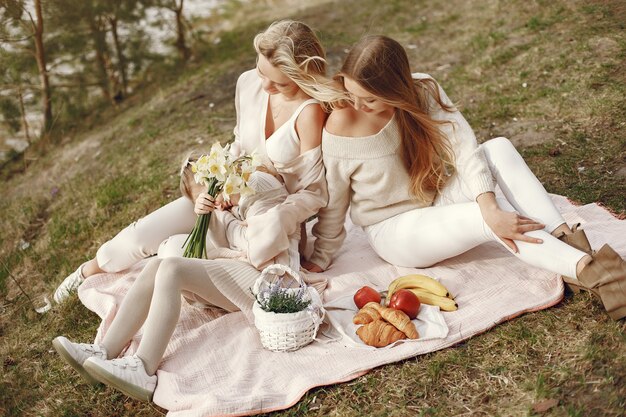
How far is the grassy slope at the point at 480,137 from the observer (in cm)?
360

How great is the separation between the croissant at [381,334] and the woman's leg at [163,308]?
99 centimetres

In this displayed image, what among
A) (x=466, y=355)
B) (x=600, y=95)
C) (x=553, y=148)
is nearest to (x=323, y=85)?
(x=466, y=355)

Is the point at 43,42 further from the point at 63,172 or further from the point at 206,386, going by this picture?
→ the point at 206,386

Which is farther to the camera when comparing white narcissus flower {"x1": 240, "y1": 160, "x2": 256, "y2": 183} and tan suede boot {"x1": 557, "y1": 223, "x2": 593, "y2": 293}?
white narcissus flower {"x1": 240, "y1": 160, "x2": 256, "y2": 183}

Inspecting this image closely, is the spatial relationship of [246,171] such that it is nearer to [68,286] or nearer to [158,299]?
[158,299]

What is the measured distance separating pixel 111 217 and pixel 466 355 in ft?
12.2

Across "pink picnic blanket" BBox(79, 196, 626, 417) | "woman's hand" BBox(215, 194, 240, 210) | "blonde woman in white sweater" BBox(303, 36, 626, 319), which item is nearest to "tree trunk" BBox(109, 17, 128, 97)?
"pink picnic blanket" BBox(79, 196, 626, 417)

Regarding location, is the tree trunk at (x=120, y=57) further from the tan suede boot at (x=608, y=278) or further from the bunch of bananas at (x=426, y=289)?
the tan suede boot at (x=608, y=278)

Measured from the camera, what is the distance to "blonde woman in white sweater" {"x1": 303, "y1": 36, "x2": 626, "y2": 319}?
375 centimetres

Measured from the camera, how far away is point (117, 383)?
12.1 feet

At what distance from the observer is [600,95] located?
6.45m

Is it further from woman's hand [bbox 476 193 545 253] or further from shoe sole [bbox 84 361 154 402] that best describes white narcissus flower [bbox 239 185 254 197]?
woman's hand [bbox 476 193 545 253]

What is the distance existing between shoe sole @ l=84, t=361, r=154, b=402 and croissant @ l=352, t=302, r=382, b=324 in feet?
3.84

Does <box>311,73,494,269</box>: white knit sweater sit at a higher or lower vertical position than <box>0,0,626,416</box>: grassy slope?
higher
